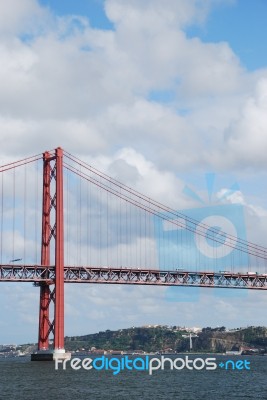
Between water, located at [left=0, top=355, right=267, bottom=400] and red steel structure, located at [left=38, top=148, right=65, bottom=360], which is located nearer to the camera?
water, located at [left=0, top=355, right=267, bottom=400]

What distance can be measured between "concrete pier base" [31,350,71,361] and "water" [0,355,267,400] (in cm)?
546

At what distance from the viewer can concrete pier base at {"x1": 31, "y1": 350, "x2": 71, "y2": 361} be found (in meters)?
71.8

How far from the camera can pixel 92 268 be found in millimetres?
81250

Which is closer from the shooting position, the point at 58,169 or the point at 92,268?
the point at 58,169

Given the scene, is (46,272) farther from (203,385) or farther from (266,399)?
(266,399)

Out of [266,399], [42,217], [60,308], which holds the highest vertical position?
[42,217]

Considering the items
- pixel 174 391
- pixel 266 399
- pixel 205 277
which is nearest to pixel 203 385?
pixel 174 391

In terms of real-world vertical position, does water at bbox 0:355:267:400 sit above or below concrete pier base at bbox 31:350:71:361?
below

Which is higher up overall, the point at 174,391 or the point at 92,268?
the point at 92,268

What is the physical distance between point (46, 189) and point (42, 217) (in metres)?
2.85

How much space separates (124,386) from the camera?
2057 inches

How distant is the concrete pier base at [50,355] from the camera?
71812mm

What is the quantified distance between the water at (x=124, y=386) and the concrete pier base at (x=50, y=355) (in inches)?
215

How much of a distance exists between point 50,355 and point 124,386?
72.2 feet
